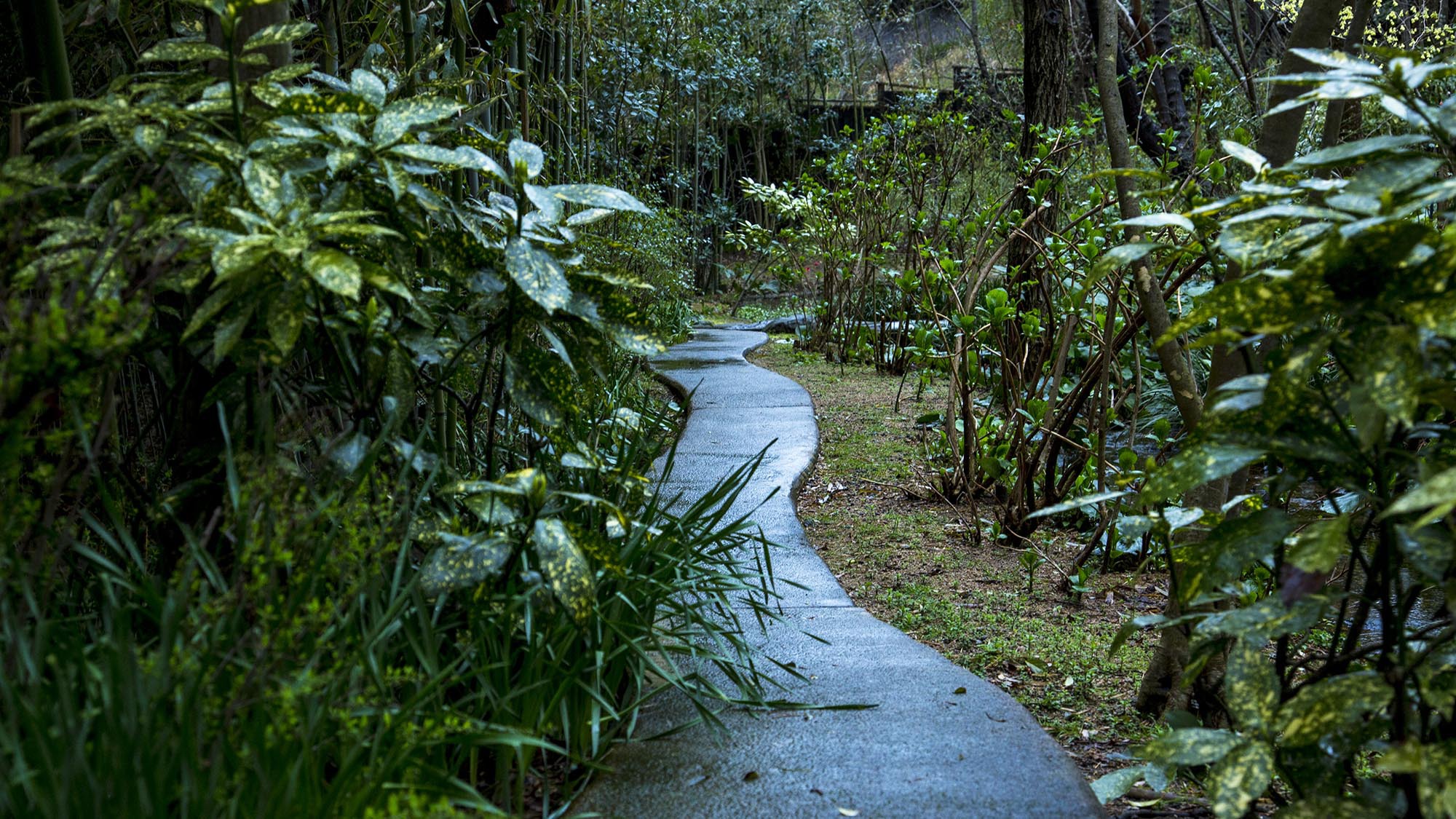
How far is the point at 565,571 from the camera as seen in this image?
4.80 ft

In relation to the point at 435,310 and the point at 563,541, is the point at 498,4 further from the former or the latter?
the point at 563,541

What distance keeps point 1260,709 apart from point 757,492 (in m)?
2.39

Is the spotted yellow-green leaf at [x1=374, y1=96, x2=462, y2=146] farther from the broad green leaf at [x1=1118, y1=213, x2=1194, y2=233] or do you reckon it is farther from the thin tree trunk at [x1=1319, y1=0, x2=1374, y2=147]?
the thin tree trunk at [x1=1319, y1=0, x2=1374, y2=147]

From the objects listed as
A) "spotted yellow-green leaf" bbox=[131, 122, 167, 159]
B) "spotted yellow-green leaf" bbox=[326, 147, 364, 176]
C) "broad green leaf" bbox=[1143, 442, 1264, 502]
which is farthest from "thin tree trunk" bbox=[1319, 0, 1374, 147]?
"spotted yellow-green leaf" bbox=[131, 122, 167, 159]

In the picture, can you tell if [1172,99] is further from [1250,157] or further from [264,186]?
[264,186]

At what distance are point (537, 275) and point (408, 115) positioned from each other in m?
0.29

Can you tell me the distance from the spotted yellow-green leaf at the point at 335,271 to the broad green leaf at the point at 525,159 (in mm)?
384

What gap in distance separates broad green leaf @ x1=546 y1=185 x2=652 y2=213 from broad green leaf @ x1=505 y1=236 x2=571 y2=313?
0.12 meters

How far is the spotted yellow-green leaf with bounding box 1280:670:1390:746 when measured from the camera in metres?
1.14

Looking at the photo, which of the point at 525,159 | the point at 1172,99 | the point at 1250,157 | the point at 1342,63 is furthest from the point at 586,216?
the point at 1172,99

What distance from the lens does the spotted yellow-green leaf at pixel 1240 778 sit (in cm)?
117

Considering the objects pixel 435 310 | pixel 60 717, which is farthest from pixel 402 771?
pixel 435 310

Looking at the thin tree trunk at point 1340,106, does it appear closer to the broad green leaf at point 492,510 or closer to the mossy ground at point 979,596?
the mossy ground at point 979,596

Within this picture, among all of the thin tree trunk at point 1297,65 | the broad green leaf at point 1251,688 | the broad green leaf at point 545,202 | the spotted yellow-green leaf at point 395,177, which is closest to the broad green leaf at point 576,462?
the broad green leaf at point 545,202
